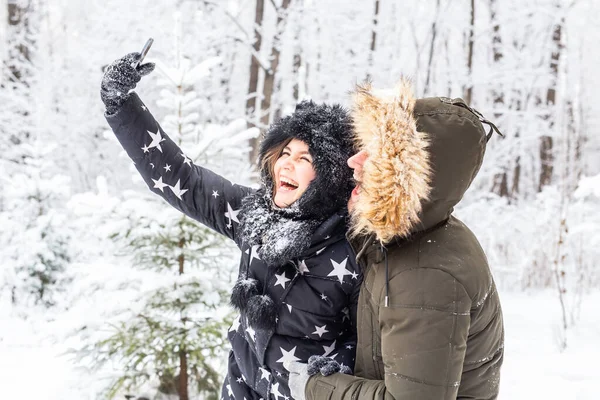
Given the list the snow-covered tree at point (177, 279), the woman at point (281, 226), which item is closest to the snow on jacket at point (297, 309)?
the woman at point (281, 226)

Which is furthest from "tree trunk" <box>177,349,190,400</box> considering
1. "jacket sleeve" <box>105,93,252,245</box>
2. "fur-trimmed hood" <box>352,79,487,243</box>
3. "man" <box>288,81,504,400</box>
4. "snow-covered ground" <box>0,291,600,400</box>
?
"fur-trimmed hood" <box>352,79,487,243</box>

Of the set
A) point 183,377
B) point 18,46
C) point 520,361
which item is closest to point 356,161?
point 183,377

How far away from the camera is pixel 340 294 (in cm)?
169

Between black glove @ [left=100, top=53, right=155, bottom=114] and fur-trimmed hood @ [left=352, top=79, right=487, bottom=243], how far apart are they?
106 cm

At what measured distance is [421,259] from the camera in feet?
4.09

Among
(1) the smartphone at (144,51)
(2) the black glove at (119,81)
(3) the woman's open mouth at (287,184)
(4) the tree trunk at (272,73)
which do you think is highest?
(4) the tree trunk at (272,73)

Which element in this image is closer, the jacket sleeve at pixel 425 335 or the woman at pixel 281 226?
the jacket sleeve at pixel 425 335

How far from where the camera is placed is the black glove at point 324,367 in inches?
57.3

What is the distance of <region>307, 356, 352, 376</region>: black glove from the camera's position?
1456 millimetres

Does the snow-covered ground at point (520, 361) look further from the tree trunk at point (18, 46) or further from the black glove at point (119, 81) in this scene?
the tree trunk at point (18, 46)

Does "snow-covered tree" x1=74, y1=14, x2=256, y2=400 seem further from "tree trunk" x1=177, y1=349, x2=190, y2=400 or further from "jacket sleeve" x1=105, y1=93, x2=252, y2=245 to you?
"jacket sleeve" x1=105, y1=93, x2=252, y2=245

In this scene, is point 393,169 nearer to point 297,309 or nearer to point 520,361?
point 297,309

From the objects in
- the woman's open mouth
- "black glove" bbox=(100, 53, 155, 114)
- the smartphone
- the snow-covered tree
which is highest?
the smartphone

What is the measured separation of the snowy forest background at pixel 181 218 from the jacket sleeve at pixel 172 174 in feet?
2.39
